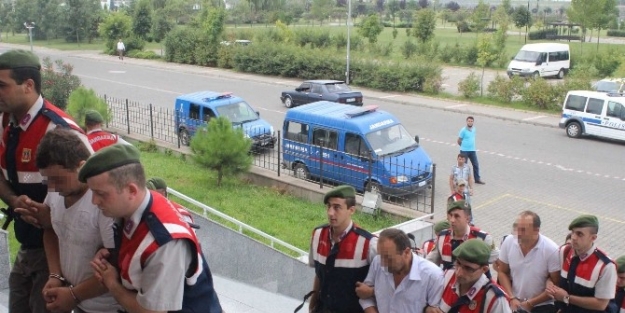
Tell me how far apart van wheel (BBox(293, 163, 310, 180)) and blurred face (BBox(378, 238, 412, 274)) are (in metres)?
10.8

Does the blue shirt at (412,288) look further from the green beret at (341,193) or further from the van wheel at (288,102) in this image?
the van wheel at (288,102)

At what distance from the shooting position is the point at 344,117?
15500 mm

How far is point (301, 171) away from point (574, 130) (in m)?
10.1

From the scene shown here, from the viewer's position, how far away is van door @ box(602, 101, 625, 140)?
20500mm

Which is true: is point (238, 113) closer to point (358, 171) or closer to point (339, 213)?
point (358, 171)

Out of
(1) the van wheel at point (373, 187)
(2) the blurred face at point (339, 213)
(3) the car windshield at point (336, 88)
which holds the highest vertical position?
(2) the blurred face at point (339, 213)

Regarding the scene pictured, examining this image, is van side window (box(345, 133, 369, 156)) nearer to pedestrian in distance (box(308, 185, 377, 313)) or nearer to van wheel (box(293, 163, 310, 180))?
van wheel (box(293, 163, 310, 180))

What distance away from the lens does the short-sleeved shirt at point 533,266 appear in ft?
19.4

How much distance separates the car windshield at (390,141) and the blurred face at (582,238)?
9271mm

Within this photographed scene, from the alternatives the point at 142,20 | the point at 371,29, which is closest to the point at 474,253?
the point at 371,29

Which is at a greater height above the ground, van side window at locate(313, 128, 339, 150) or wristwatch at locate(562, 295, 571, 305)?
wristwatch at locate(562, 295, 571, 305)

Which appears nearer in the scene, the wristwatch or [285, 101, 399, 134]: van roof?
the wristwatch

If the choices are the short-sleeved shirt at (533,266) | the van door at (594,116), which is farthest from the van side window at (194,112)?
the short-sleeved shirt at (533,266)

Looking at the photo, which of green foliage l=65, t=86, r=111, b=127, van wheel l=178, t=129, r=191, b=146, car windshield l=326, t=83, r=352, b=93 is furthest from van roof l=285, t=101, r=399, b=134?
car windshield l=326, t=83, r=352, b=93
